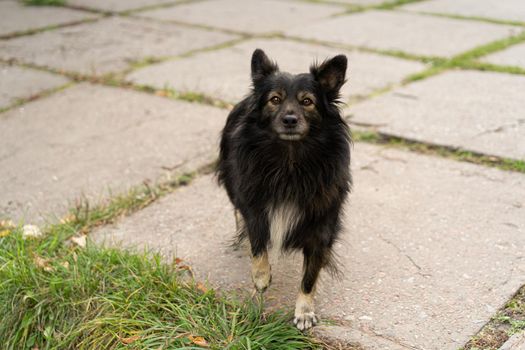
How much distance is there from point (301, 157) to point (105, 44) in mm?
4501

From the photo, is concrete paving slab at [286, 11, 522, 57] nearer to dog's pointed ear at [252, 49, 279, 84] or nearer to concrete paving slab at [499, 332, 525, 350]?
dog's pointed ear at [252, 49, 279, 84]

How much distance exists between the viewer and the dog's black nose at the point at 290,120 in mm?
2703

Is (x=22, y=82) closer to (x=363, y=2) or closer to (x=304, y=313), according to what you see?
(x=304, y=313)

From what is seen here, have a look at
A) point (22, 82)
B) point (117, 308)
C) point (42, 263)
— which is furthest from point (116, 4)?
point (117, 308)

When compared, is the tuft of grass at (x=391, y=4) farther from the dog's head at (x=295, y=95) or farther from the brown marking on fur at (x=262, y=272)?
the brown marking on fur at (x=262, y=272)

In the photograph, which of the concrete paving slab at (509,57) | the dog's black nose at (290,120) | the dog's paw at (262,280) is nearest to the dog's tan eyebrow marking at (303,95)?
the dog's black nose at (290,120)

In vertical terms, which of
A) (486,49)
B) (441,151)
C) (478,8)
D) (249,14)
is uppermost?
(478,8)

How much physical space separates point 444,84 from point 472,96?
34 centimetres

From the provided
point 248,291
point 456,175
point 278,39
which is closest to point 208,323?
point 248,291

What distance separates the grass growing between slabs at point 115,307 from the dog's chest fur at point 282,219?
31 cm

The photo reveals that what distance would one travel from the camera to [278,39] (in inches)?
271

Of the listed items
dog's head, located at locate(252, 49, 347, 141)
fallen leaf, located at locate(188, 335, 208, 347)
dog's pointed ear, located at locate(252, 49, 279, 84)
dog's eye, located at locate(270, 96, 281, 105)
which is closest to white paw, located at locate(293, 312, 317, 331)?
fallen leaf, located at locate(188, 335, 208, 347)

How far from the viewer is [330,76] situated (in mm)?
2838

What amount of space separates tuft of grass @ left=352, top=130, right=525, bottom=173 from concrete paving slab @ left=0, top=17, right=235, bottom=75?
2623 millimetres
